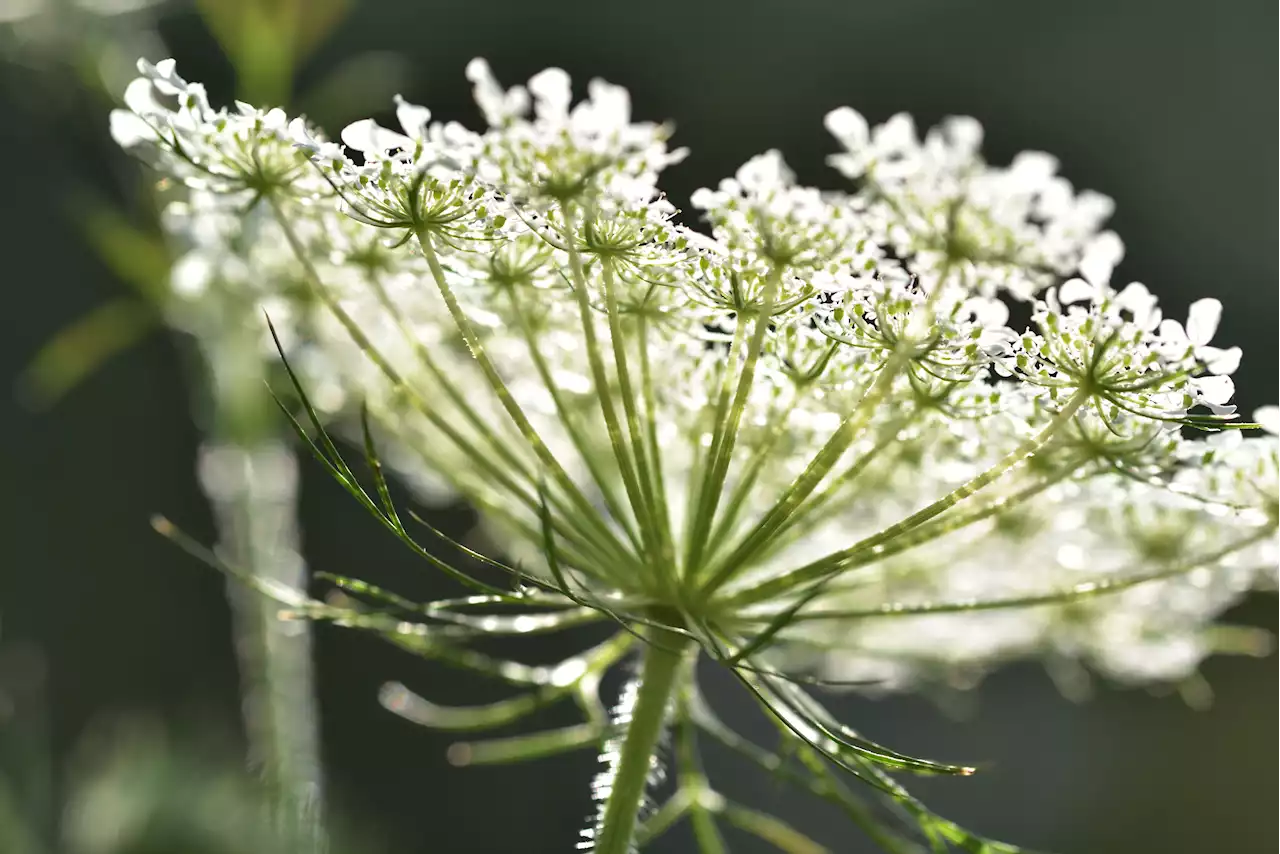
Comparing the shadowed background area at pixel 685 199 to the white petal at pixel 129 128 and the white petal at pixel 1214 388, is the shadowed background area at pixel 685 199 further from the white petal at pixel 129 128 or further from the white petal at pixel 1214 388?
the white petal at pixel 129 128

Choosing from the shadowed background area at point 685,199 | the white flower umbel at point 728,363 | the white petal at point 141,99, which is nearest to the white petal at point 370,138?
the white flower umbel at point 728,363

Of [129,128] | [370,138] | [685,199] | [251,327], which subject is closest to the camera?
[370,138]

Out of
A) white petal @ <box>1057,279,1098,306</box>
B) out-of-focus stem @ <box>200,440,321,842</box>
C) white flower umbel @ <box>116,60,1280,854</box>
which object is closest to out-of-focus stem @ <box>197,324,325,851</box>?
out-of-focus stem @ <box>200,440,321,842</box>

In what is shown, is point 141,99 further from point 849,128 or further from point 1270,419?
point 1270,419

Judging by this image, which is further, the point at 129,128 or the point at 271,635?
the point at 271,635

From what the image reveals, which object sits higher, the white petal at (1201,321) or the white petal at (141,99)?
the white petal at (141,99)

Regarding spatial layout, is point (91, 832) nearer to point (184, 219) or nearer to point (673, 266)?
point (184, 219)

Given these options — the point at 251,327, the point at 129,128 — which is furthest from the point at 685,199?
the point at 129,128
